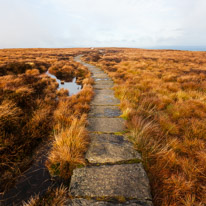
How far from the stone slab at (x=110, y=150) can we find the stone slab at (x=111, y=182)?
14 cm

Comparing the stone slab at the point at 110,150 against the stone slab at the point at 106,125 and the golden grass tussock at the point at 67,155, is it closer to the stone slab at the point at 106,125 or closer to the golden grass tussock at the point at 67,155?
the golden grass tussock at the point at 67,155

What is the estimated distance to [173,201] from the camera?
1.60m

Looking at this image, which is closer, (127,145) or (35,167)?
(35,167)

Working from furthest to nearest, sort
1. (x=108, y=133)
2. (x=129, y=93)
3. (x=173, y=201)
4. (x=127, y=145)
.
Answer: (x=129, y=93) → (x=108, y=133) → (x=127, y=145) → (x=173, y=201)

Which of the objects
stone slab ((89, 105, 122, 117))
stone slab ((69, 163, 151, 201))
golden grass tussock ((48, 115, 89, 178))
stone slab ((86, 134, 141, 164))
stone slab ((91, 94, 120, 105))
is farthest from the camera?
stone slab ((91, 94, 120, 105))

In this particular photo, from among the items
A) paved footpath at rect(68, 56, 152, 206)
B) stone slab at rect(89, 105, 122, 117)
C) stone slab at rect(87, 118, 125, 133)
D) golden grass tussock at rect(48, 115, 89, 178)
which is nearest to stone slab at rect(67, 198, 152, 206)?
paved footpath at rect(68, 56, 152, 206)

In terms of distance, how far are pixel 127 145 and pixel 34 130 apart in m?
Result: 2.20

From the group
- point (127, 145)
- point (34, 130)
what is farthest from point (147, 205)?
Result: point (34, 130)

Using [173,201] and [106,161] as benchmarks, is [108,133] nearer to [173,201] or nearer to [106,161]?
[106,161]

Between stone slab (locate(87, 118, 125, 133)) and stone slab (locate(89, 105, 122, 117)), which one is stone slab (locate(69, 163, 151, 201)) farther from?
stone slab (locate(89, 105, 122, 117))

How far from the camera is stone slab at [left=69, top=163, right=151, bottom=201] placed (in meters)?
1.57

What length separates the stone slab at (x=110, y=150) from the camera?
2.10 meters

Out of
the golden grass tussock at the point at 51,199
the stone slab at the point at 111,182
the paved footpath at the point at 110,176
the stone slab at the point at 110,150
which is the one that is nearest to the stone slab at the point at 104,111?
the paved footpath at the point at 110,176

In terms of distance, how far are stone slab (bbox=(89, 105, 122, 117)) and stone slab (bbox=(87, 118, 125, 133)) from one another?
11.0 inches
